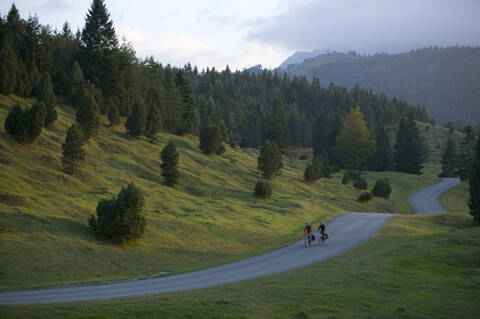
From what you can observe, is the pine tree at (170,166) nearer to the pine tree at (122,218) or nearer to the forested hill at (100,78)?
the forested hill at (100,78)

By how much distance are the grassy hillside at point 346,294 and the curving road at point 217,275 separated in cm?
196

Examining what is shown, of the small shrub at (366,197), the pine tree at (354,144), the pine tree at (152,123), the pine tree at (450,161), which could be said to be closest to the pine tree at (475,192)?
the small shrub at (366,197)

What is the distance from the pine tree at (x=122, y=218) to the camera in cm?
2508

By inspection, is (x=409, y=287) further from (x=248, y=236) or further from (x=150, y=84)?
(x=150, y=84)

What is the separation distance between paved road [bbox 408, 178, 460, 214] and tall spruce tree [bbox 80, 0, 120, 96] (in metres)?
59.9

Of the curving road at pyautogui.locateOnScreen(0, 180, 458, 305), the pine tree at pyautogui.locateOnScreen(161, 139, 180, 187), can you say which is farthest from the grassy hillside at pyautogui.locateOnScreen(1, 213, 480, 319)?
the pine tree at pyautogui.locateOnScreen(161, 139, 180, 187)

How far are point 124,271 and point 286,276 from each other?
1009 centimetres

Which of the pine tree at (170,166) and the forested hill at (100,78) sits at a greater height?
the forested hill at (100,78)

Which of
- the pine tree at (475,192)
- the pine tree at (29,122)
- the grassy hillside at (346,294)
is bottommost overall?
the grassy hillside at (346,294)

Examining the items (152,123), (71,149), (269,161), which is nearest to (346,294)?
(71,149)

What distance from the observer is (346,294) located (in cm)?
1303

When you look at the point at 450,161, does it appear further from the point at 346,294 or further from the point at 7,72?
the point at 346,294

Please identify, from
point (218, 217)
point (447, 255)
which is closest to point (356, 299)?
point (447, 255)

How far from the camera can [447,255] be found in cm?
1983
